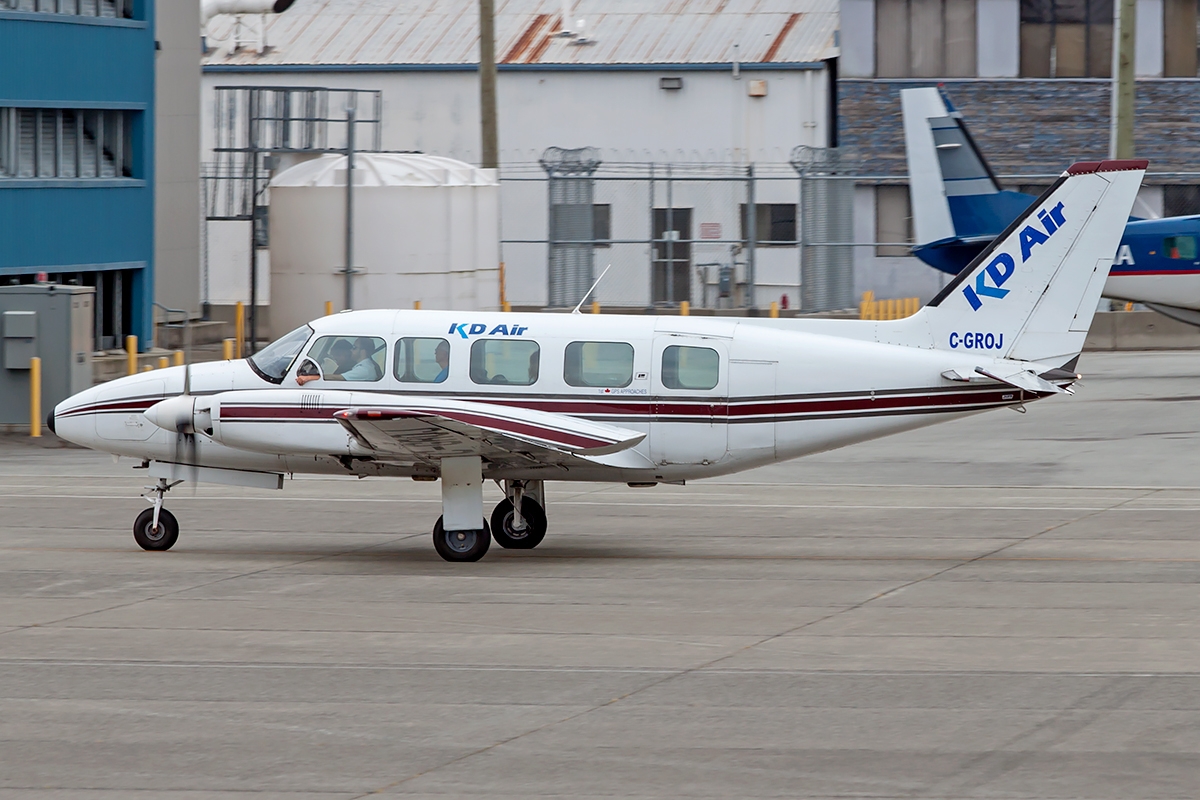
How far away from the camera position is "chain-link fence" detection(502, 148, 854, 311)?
138ft

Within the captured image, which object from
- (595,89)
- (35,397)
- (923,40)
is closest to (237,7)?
(595,89)

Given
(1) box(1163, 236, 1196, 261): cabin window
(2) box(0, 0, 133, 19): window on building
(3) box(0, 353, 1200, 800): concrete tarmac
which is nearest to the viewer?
(3) box(0, 353, 1200, 800): concrete tarmac

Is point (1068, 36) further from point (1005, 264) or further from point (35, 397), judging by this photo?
point (1005, 264)

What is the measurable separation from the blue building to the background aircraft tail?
15.5 m

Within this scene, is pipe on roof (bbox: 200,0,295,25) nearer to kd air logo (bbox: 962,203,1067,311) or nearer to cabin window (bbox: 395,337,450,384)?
cabin window (bbox: 395,337,450,384)

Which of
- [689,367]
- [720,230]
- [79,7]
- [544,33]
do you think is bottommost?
[689,367]

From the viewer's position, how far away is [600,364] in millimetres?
15125

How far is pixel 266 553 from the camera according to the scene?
15641 millimetres

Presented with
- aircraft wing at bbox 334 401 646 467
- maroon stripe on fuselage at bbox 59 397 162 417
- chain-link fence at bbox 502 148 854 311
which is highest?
chain-link fence at bbox 502 148 854 311

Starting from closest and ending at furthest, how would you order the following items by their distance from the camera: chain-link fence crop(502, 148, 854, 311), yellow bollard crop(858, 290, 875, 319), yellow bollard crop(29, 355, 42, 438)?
yellow bollard crop(29, 355, 42, 438) < yellow bollard crop(858, 290, 875, 319) < chain-link fence crop(502, 148, 854, 311)

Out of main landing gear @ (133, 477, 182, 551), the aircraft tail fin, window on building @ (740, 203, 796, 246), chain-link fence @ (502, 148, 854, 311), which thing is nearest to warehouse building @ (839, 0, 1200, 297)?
window on building @ (740, 203, 796, 246)

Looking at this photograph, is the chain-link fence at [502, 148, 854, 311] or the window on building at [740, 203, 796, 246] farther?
the window on building at [740, 203, 796, 246]

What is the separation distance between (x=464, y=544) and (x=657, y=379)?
7.43 ft

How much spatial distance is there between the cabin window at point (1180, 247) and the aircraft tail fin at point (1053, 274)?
1746 centimetres
